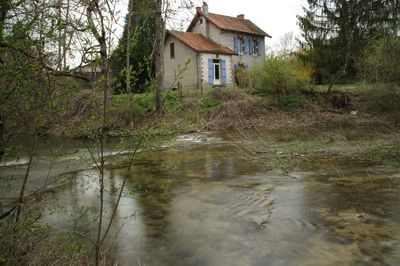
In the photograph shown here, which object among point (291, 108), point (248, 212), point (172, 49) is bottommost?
point (248, 212)

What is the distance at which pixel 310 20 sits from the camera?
3009cm

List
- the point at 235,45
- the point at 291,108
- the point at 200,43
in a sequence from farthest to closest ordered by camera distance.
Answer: the point at 235,45, the point at 200,43, the point at 291,108

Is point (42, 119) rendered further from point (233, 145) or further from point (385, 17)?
point (385, 17)

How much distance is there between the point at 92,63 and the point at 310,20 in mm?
28902

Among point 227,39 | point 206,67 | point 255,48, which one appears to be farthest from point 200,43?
point 255,48

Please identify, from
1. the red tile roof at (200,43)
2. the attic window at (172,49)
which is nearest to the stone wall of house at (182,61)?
the attic window at (172,49)

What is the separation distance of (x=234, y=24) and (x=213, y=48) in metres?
5.03

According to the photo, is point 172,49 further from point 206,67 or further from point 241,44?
point 241,44

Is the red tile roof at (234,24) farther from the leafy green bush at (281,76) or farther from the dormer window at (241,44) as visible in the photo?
the leafy green bush at (281,76)

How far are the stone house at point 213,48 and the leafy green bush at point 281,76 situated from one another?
5.39 meters

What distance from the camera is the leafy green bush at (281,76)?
25203mm

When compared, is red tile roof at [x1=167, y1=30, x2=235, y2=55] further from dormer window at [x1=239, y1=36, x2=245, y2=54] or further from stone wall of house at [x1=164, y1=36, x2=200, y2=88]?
dormer window at [x1=239, y1=36, x2=245, y2=54]

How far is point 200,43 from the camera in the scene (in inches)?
1335

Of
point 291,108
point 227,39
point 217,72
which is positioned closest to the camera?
point 291,108
